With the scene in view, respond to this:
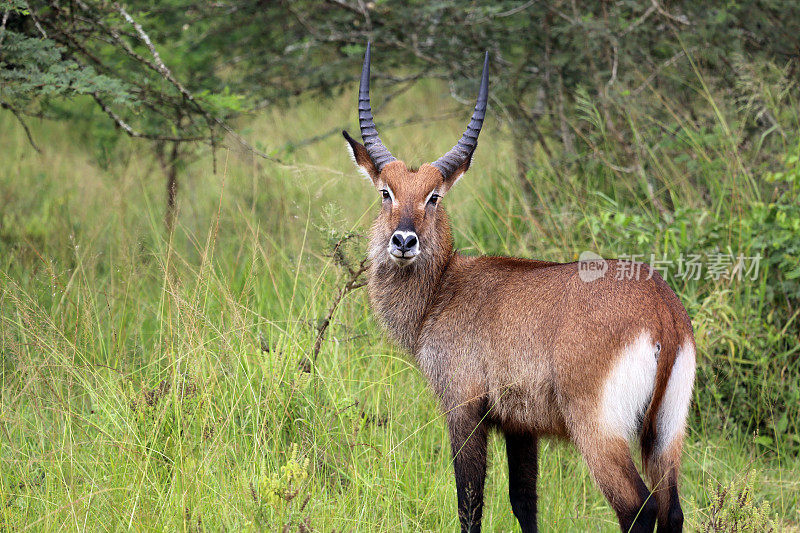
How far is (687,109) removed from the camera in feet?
19.2

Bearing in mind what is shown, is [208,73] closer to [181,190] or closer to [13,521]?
[181,190]

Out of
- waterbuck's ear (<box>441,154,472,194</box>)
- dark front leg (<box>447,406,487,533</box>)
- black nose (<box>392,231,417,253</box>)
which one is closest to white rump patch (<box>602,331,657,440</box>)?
dark front leg (<box>447,406,487,533</box>)

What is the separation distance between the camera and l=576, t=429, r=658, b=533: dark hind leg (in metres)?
2.77

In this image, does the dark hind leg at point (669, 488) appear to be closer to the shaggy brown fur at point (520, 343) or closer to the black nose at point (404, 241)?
the shaggy brown fur at point (520, 343)

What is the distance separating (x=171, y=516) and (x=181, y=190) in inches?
182

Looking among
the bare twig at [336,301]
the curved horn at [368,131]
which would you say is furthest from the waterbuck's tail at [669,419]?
the curved horn at [368,131]

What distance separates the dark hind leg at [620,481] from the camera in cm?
277

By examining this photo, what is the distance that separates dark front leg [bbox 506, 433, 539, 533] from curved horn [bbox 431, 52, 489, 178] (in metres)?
1.26

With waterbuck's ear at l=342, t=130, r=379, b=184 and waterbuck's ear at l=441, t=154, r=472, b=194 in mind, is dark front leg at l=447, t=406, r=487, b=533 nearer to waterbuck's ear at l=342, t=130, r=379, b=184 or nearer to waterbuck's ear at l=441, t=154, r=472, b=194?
waterbuck's ear at l=441, t=154, r=472, b=194

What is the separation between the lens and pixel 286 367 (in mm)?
3633

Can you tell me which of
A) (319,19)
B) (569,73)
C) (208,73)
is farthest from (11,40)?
(569,73)

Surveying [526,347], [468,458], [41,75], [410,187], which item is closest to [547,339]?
[526,347]

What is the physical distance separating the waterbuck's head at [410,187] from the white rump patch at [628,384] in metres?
0.99

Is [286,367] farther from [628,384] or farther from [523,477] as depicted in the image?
[628,384]
